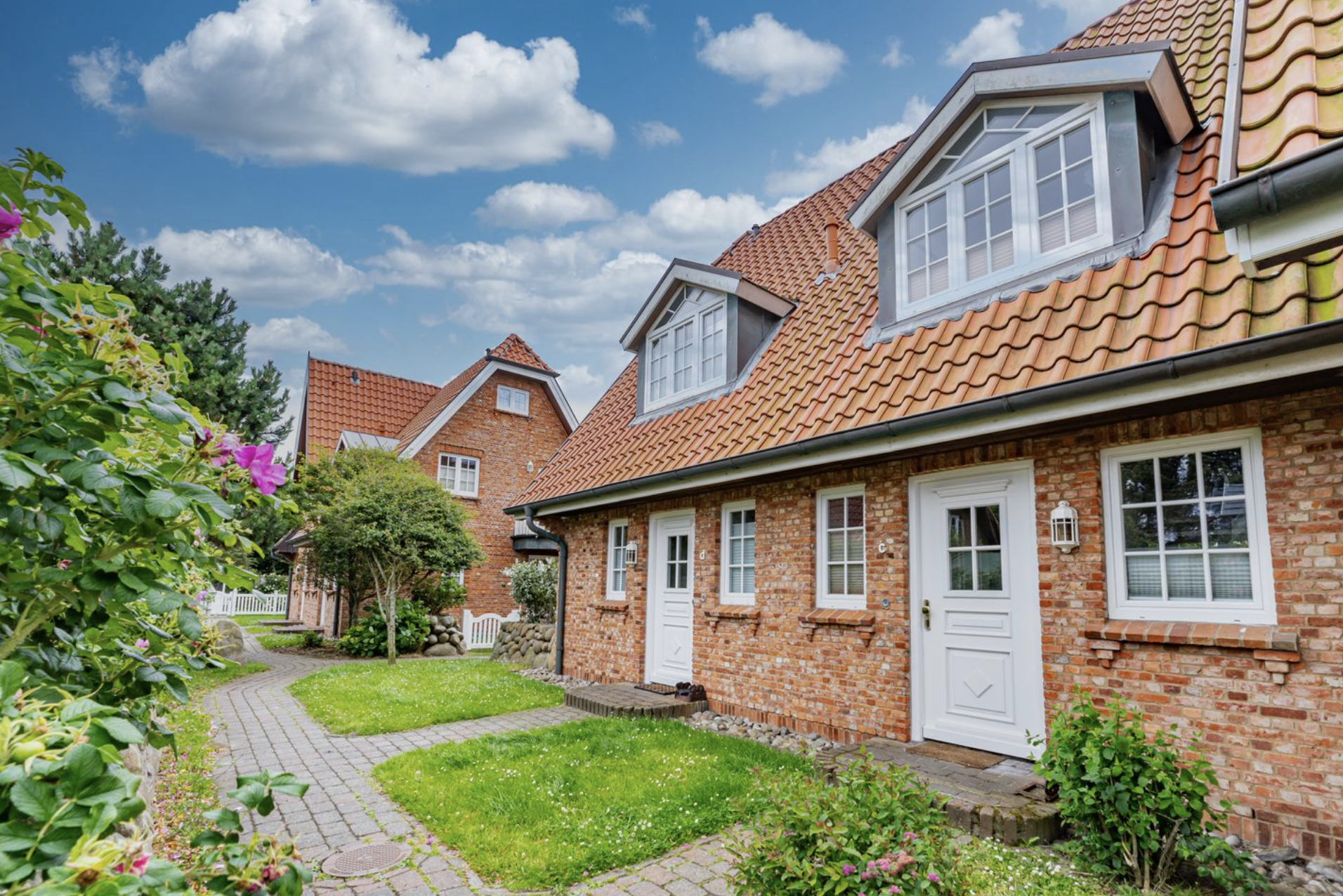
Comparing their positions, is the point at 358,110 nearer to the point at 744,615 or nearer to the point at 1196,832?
the point at 744,615

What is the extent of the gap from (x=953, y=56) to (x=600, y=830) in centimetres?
1042

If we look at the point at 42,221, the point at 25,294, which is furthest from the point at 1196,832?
the point at 42,221

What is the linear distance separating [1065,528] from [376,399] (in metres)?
22.1

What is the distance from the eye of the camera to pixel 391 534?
14.1 m

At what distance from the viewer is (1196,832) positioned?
368 cm

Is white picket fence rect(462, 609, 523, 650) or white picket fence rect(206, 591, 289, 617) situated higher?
white picket fence rect(462, 609, 523, 650)

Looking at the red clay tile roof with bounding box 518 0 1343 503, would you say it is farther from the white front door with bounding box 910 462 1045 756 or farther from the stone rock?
the stone rock

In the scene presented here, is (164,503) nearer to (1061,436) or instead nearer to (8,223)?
(8,223)

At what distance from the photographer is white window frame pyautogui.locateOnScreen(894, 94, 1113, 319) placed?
5.77m

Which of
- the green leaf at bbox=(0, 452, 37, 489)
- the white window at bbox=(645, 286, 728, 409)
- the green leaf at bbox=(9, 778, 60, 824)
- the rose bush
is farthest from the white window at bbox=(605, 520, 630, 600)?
the green leaf at bbox=(9, 778, 60, 824)

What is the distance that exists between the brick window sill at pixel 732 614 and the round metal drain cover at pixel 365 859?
4.40 meters

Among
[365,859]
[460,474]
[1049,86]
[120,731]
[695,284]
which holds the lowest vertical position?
[365,859]

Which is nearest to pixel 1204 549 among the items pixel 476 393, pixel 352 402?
pixel 476 393

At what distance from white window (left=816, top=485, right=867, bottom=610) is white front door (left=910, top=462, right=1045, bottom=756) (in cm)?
66
